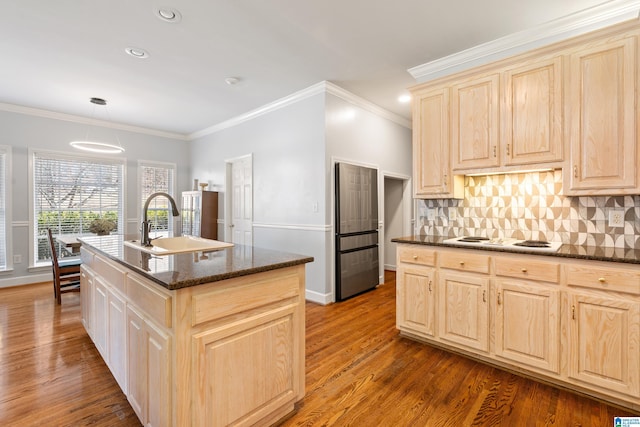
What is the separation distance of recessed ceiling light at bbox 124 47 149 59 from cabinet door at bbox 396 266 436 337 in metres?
3.39

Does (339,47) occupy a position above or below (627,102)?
above

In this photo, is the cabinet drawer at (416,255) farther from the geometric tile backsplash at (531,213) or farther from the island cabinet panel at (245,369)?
the island cabinet panel at (245,369)

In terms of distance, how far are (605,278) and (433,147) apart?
167 cm

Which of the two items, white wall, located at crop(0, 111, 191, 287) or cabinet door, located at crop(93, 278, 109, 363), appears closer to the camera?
cabinet door, located at crop(93, 278, 109, 363)

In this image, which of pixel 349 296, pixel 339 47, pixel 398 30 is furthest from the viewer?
pixel 349 296

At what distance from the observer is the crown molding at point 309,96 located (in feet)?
Result: 13.1

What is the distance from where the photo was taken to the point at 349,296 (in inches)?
165

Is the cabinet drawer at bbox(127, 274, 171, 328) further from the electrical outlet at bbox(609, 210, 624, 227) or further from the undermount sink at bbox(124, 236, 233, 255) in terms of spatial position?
the electrical outlet at bbox(609, 210, 624, 227)

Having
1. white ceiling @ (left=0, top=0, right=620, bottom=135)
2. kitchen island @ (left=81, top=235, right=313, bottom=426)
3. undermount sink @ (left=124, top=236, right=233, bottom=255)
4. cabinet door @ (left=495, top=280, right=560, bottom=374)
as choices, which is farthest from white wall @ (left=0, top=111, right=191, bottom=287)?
cabinet door @ (left=495, top=280, right=560, bottom=374)

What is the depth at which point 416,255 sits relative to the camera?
274cm

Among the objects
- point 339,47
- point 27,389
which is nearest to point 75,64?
point 339,47

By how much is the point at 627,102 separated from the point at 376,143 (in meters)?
3.05

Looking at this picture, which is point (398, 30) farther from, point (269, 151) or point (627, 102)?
point (269, 151)

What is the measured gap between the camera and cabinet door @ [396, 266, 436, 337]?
8.76 ft
